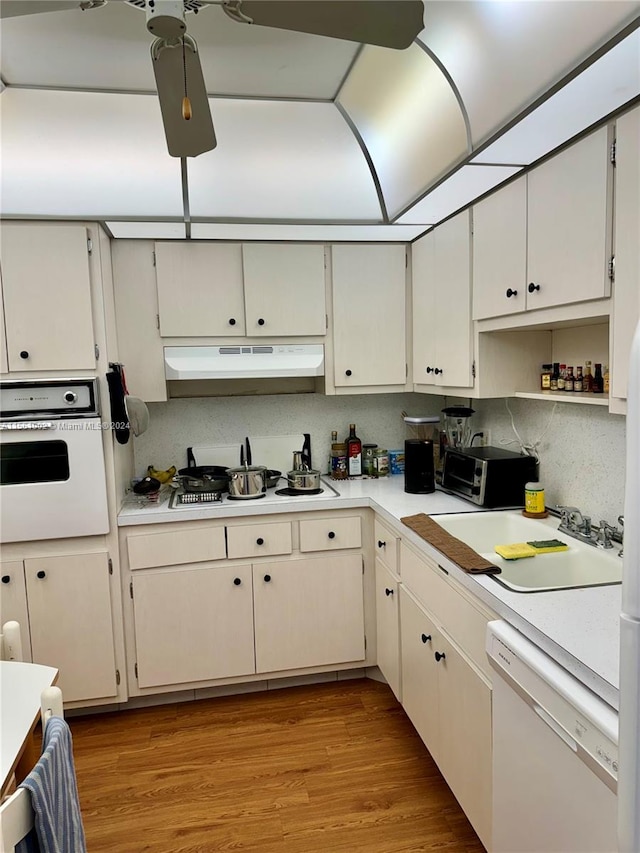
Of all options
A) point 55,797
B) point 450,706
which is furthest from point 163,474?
point 55,797

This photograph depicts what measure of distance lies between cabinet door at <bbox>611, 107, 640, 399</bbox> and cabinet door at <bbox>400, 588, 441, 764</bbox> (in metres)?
1.13

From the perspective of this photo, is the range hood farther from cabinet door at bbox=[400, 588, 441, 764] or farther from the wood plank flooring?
the wood plank flooring

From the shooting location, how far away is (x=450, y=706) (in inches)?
74.3

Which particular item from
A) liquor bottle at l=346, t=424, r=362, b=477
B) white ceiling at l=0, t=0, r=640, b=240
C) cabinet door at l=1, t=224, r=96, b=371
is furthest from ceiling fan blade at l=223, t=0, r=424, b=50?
liquor bottle at l=346, t=424, r=362, b=477

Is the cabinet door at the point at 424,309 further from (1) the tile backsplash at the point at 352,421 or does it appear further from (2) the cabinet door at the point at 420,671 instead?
(2) the cabinet door at the point at 420,671

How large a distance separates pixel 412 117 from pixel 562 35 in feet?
2.79

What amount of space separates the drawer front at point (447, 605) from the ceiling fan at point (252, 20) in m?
1.57

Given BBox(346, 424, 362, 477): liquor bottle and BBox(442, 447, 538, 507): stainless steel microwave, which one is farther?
BBox(346, 424, 362, 477): liquor bottle

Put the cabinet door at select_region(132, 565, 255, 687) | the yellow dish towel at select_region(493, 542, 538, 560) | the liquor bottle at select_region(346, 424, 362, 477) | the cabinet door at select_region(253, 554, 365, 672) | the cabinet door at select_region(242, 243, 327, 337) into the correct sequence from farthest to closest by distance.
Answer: the liquor bottle at select_region(346, 424, 362, 477), the cabinet door at select_region(242, 243, 327, 337), the cabinet door at select_region(253, 554, 365, 672), the cabinet door at select_region(132, 565, 255, 687), the yellow dish towel at select_region(493, 542, 538, 560)

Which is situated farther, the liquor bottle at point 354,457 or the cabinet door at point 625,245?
the liquor bottle at point 354,457

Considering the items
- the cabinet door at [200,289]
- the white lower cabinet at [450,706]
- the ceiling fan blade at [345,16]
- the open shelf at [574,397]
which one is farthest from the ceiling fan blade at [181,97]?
the white lower cabinet at [450,706]

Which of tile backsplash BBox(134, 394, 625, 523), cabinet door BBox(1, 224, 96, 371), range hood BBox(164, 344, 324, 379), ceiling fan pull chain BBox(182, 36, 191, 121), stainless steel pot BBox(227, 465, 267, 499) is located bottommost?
stainless steel pot BBox(227, 465, 267, 499)

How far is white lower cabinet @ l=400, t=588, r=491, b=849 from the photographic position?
166 centimetres

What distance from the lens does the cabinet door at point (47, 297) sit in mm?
2391
